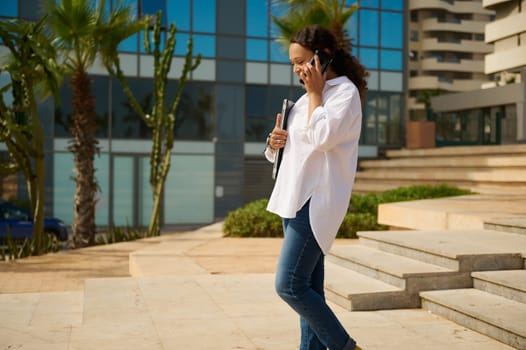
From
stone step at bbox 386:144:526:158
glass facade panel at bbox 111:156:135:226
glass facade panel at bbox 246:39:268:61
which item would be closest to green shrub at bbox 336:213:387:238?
stone step at bbox 386:144:526:158

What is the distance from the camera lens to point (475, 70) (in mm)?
67062

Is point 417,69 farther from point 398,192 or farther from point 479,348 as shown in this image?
point 479,348

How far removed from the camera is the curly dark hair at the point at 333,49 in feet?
10.0

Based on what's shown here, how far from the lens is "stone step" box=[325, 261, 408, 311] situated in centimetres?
485

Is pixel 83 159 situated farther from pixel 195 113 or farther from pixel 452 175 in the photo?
pixel 195 113

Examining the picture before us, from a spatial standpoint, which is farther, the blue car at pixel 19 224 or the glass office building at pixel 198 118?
the glass office building at pixel 198 118

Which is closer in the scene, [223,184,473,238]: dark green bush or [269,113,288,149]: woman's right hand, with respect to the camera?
[269,113,288,149]: woman's right hand

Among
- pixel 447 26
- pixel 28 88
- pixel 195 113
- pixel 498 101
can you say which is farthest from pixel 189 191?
pixel 447 26

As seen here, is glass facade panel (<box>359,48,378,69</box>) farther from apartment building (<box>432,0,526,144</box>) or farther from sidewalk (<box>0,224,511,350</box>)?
sidewalk (<box>0,224,511,350</box>)

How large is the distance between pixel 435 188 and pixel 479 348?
960cm

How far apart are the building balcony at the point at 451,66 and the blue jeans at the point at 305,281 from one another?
6561 centimetres

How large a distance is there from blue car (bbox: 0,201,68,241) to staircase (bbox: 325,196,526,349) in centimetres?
1258

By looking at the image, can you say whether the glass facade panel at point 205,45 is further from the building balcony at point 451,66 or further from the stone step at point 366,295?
the building balcony at point 451,66

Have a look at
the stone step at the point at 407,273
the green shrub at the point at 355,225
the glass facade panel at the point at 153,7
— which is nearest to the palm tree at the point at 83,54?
the green shrub at the point at 355,225
